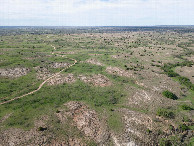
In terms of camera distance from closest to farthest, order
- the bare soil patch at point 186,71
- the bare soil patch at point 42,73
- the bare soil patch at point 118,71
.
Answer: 1. the bare soil patch at point 42,73
2. the bare soil patch at point 118,71
3. the bare soil patch at point 186,71

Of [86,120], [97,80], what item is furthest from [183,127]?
[97,80]

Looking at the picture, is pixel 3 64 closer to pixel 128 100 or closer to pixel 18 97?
pixel 18 97

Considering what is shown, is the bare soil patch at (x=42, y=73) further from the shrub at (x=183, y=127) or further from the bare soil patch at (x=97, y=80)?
the shrub at (x=183, y=127)

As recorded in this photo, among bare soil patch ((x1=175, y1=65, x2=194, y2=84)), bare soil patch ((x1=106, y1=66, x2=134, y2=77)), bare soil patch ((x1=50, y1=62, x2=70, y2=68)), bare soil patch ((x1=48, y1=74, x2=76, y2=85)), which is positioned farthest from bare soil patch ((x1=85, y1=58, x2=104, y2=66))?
bare soil patch ((x1=175, y1=65, x2=194, y2=84))

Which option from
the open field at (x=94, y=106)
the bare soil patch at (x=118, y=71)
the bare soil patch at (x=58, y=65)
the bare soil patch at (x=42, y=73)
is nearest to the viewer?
the open field at (x=94, y=106)

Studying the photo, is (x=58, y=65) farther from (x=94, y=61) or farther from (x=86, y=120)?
(x=86, y=120)

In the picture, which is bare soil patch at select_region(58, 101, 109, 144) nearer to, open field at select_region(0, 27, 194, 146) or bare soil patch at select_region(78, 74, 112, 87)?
open field at select_region(0, 27, 194, 146)

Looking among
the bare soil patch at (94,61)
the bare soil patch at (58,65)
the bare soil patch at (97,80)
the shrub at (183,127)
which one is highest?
the bare soil patch at (94,61)

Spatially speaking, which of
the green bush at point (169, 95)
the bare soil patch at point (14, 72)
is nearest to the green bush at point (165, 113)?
the green bush at point (169, 95)
